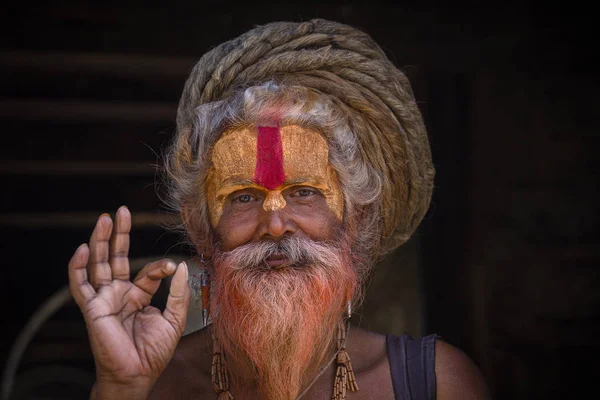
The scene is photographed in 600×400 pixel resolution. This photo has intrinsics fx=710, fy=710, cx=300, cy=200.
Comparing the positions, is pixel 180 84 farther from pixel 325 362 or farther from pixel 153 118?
pixel 325 362

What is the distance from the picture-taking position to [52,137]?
12.0ft

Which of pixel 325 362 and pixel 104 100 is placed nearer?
pixel 325 362

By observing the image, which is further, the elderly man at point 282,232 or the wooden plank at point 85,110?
the wooden plank at point 85,110

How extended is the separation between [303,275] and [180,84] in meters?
1.70

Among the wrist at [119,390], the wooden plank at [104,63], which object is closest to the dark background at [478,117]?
the wooden plank at [104,63]

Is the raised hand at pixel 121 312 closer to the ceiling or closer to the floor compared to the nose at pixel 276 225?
closer to the floor

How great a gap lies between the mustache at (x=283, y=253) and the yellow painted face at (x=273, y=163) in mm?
121

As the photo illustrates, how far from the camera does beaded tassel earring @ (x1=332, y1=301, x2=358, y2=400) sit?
2.36 meters

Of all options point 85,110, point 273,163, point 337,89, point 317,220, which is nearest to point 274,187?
point 273,163

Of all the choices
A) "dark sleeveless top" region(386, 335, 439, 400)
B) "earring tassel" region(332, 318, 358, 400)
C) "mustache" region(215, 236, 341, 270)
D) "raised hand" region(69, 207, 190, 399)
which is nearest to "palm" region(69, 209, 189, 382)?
"raised hand" region(69, 207, 190, 399)

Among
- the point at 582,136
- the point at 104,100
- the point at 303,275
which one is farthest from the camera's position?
the point at 104,100

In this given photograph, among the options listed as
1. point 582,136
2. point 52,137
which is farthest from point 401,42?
point 52,137

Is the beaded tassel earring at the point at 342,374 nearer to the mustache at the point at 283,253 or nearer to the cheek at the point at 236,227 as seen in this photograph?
the mustache at the point at 283,253

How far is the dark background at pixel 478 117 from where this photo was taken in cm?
328
